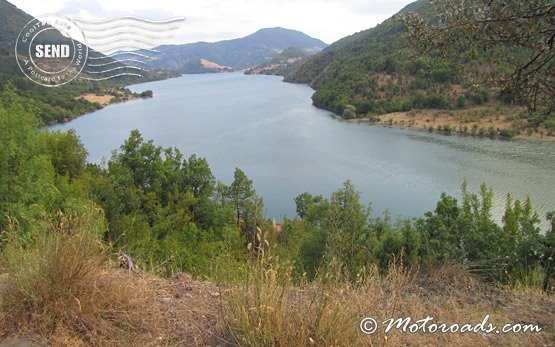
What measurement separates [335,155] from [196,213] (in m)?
19.1

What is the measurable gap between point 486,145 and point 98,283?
4149 centimetres

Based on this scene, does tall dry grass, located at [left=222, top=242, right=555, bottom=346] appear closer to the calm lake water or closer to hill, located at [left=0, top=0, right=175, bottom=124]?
the calm lake water

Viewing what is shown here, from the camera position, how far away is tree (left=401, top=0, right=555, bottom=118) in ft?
11.2

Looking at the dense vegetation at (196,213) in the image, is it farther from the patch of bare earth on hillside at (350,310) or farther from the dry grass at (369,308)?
the patch of bare earth on hillside at (350,310)

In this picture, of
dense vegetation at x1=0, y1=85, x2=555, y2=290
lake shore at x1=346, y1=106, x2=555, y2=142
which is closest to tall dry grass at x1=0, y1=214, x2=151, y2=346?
dense vegetation at x1=0, y1=85, x2=555, y2=290

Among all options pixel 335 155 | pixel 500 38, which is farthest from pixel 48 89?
pixel 500 38

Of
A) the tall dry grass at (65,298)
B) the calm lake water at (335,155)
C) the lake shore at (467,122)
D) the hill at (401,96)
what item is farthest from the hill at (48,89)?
the tall dry grass at (65,298)

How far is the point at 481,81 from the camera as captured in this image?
166 inches

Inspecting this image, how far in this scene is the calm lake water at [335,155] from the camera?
26.7 meters

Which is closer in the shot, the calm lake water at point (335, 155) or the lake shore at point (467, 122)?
the calm lake water at point (335, 155)

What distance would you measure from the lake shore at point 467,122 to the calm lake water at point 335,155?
1871 mm

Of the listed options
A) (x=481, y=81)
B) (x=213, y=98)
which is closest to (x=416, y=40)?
(x=481, y=81)

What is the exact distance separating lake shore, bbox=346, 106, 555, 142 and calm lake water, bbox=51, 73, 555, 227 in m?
1.87

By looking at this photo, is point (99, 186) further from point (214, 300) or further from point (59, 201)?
point (214, 300)
